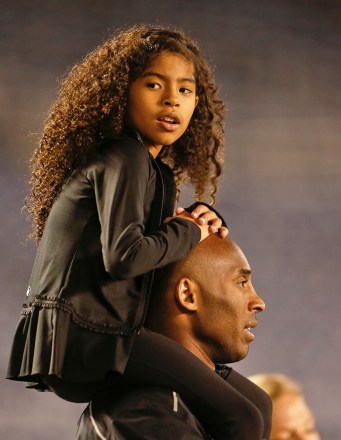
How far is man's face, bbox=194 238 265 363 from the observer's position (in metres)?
2.74

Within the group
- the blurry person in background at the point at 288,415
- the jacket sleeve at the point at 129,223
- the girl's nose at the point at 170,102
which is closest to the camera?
the jacket sleeve at the point at 129,223

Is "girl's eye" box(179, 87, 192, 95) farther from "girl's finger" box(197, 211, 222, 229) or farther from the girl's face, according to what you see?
"girl's finger" box(197, 211, 222, 229)

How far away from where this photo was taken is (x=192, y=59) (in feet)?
9.09

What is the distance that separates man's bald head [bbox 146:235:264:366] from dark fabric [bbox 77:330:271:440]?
15 cm

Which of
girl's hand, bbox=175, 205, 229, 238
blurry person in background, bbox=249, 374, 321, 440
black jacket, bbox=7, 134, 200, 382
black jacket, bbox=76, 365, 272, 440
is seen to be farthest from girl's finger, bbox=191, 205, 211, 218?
blurry person in background, bbox=249, 374, 321, 440

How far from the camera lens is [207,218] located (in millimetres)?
2764

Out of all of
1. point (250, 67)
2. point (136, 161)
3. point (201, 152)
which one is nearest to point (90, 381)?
point (136, 161)

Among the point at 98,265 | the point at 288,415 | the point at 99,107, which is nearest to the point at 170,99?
the point at 99,107

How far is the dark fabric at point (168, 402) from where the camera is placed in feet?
8.24

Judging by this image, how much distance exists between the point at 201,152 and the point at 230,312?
522 millimetres

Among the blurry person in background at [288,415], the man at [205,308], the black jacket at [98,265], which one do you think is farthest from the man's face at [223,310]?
the blurry person in background at [288,415]

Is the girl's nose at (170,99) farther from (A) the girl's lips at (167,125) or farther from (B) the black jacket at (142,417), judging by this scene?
(B) the black jacket at (142,417)

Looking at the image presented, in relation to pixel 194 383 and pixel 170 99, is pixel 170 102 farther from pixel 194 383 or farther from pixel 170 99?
pixel 194 383

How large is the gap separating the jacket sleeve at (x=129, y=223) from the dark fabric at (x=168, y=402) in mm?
204
